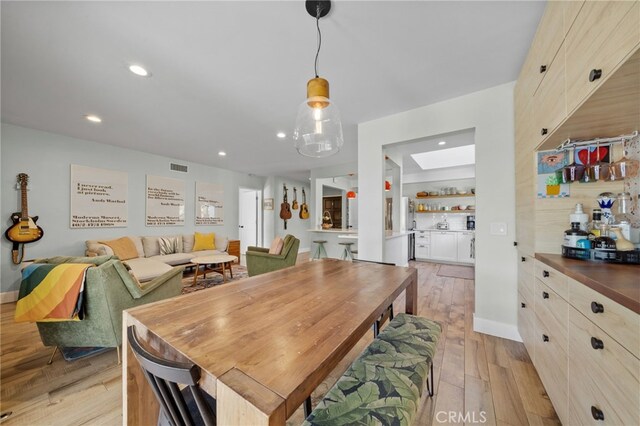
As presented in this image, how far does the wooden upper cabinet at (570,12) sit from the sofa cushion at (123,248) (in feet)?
18.5

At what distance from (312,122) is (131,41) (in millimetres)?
1504

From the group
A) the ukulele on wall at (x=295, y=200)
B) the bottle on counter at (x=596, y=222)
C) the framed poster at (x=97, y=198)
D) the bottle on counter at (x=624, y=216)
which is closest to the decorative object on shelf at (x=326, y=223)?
the ukulele on wall at (x=295, y=200)

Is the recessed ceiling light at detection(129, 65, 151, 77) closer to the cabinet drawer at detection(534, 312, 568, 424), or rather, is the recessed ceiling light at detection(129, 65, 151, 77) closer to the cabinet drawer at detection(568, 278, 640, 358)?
the cabinet drawer at detection(568, 278, 640, 358)

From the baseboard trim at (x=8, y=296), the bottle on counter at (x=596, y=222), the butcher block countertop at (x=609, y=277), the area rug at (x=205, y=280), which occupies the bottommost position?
the area rug at (x=205, y=280)

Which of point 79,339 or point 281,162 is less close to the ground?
point 281,162

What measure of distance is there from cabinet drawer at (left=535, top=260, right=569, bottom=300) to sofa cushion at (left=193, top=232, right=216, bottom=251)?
5.45 meters

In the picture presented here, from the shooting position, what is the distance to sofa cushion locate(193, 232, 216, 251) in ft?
16.7

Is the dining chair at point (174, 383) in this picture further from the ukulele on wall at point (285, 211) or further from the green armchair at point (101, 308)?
the ukulele on wall at point (285, 211)

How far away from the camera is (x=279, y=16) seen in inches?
58.4

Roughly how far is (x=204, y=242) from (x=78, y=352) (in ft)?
10.6

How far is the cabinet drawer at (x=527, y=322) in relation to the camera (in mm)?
1656

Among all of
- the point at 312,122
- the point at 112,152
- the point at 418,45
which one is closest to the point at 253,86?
the point at 312,122

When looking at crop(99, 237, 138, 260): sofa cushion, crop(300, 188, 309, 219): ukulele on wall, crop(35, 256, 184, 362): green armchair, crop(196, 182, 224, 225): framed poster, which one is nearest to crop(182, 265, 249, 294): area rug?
crop(99, 237, 138, 260): sofa cushion

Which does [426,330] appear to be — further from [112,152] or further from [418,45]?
[112,152]
